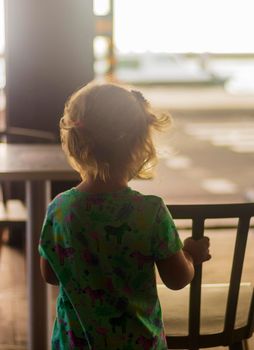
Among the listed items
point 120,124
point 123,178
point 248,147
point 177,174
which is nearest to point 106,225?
point 123,178

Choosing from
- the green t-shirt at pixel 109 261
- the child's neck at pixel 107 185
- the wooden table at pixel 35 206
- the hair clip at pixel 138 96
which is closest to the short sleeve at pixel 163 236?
the green t-shirt at pixel 109 261

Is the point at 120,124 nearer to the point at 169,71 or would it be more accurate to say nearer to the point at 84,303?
the point at 84,303

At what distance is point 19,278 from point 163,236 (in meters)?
2.57

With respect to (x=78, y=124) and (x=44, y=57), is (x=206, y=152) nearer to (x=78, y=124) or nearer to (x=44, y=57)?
(x=44, y=57)

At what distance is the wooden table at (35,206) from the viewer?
2643 mm

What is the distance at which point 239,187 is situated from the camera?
6.50m

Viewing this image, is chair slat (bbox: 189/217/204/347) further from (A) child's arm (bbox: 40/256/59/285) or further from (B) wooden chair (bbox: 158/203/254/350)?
(A) child's arm (bbox: 40/256/59/285)

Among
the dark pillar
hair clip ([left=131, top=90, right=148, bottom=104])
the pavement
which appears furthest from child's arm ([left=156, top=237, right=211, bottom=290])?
the dark pillar

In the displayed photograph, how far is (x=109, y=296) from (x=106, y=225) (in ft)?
0.57

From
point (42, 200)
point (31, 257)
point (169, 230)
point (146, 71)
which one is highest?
point (169, 230)

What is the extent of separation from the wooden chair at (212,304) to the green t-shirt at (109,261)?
17cm

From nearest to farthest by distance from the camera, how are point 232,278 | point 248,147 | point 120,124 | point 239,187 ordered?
point 120,124, point 232,278, point 239,187, point 248,147

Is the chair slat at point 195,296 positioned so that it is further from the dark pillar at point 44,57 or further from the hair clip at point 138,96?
the dark pillar at point 44,57

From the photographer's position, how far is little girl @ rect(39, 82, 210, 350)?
153 cm
